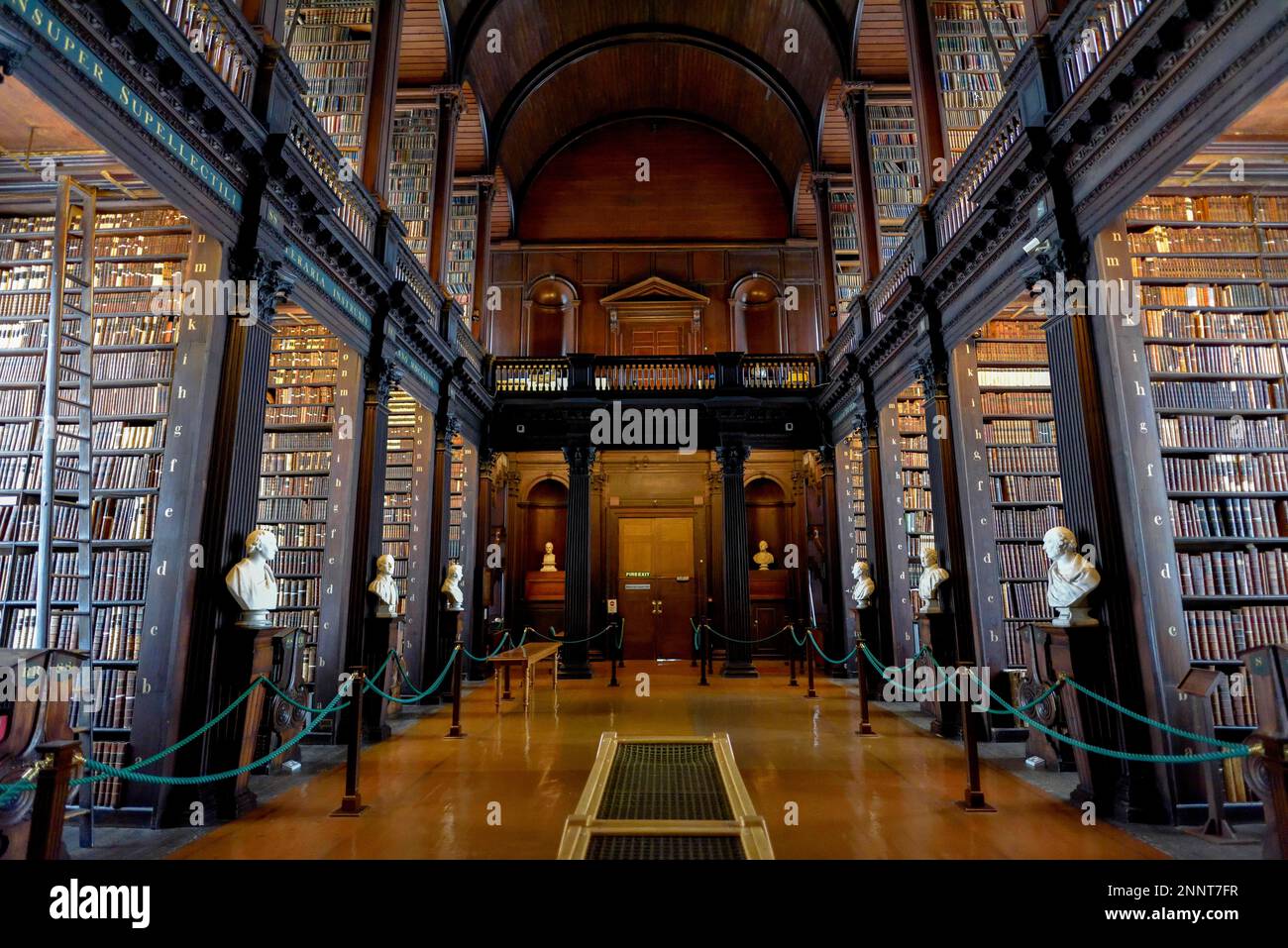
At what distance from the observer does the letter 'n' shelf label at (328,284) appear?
15.6 feet

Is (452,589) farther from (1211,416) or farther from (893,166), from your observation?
(893,166)

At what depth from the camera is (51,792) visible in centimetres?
182

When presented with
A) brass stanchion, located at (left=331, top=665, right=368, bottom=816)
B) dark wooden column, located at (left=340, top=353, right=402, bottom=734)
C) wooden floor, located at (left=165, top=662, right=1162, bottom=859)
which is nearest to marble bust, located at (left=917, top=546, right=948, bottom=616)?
wooden floor, located at (left=165, top=662, right=1162, bottom=859)

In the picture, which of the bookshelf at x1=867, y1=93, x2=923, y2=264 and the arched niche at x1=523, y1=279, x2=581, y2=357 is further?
the arched niche at x1=523, y1=279, x2=581, y2=357

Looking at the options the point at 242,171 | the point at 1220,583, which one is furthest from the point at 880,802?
the point at 242,171

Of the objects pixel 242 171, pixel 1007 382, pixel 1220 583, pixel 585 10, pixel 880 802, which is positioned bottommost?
pixel 880 802

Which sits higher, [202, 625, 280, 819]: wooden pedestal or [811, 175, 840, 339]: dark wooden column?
[811, 175, 840, 339]: dark wooden column

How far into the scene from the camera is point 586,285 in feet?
42.4

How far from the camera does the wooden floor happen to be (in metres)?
3.07

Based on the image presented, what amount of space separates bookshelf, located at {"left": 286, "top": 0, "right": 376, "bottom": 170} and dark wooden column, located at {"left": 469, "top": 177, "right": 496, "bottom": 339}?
12.0 ft

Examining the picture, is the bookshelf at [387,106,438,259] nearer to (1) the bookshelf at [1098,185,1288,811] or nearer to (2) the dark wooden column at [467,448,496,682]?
(2) the dark wooden column at [467,448,496,682]

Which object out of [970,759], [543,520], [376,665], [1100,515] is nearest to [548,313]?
[543,520]

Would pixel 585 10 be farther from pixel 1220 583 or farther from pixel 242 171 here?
pixel 1220 583
